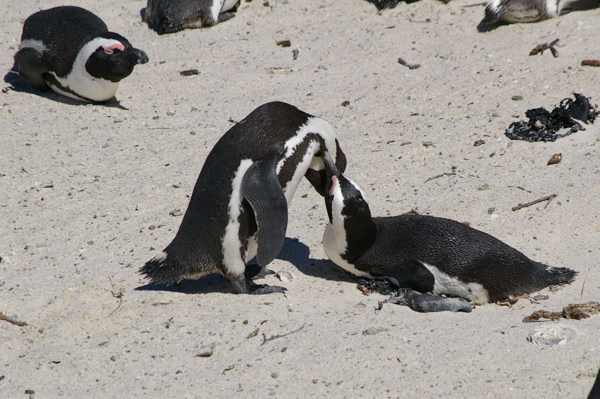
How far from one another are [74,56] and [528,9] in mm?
4985

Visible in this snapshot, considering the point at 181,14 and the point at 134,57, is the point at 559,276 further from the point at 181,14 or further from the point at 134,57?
the point at 181,14

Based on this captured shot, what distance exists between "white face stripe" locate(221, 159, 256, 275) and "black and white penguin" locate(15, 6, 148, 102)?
3.23 metres

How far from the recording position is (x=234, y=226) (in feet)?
10.7

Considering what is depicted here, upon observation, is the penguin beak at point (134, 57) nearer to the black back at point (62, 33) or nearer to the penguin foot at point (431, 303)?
the black back at point (62, 33)

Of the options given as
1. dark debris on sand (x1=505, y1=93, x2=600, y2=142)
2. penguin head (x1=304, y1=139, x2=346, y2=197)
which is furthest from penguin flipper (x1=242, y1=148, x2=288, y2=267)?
dark debris on sand (x1=505, y1=93, x2=600, y2=142)

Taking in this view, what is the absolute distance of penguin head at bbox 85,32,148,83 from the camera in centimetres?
597

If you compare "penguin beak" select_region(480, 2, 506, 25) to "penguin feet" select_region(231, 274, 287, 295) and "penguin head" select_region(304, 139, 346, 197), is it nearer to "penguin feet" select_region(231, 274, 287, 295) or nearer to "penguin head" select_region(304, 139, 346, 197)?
"penguin head" select_region(304, 139, 346, 197)

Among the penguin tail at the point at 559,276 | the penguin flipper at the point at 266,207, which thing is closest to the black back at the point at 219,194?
the penguin flipper at the point at 266,207

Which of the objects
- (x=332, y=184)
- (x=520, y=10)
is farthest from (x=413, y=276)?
(x=520, y=10)

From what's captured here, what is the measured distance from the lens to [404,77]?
20.9 ft

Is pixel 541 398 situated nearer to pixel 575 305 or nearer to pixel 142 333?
pixel 575 305

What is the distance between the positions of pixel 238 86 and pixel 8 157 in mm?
2461

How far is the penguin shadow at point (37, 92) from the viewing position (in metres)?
6.29

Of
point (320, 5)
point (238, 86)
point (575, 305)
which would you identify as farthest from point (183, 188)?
point (320, 5)
